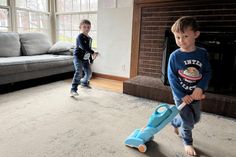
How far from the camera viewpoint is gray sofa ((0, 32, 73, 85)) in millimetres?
2569

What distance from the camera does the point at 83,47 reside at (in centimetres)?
253

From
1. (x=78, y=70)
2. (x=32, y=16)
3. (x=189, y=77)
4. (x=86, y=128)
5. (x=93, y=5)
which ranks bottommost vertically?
(x=86, y=128)

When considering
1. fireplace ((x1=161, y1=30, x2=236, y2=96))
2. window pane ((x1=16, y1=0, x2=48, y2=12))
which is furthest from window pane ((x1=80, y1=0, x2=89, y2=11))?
fireplace ((x1=161, y1=30, x2=236, y2=96))

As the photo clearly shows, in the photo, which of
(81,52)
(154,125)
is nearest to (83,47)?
(81,52)

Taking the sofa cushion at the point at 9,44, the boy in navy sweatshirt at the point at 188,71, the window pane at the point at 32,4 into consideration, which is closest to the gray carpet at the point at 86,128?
the boy in navy sweatshirt at the point at 188,71

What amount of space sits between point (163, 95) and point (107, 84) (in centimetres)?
109

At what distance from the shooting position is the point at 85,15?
376 cm

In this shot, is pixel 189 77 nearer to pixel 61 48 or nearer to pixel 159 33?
pixel 159 33

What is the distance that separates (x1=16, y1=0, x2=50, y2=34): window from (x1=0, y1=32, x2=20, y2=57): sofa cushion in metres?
0.52

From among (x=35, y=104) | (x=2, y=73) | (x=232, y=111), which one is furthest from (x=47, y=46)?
(x=232, y=111)

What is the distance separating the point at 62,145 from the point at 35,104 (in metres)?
0.95

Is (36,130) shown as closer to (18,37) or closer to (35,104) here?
(35,104)

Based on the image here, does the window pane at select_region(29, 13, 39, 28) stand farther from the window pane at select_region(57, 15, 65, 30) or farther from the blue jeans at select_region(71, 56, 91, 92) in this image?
the blue jeans at select_region(71, 56, 91, 92)

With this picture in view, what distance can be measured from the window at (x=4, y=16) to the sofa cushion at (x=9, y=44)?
35cm
